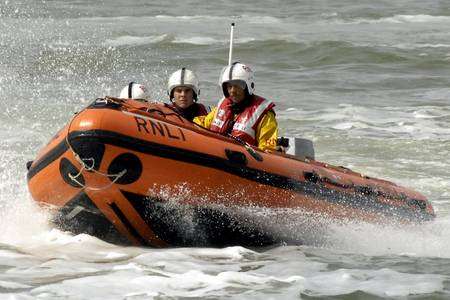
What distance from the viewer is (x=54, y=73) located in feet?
60.5

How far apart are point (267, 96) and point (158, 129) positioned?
927 centimetres

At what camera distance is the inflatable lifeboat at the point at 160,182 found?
6777mm

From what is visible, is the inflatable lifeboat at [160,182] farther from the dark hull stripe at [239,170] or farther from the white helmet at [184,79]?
the white helmet at [184,79]

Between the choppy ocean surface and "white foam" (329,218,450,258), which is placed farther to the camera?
"white foam" (329,218,450,258)

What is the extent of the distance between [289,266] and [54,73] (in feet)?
40.0

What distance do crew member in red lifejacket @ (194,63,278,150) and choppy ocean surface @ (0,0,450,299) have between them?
78cm

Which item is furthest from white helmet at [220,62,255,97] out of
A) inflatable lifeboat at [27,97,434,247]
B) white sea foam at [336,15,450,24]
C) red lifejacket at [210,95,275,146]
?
white sea foam at [336,15,450,24]

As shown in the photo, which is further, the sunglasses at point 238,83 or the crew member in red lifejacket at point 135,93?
the crew member in red lifejacket at point 135,93

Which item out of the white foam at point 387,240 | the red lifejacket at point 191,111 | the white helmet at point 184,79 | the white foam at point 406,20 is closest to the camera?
the white foam at point 387,240

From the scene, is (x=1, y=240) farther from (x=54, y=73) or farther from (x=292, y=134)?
(x=54, y=73)

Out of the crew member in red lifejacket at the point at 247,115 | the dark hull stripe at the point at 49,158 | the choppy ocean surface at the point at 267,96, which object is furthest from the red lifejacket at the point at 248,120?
the dark hull stripe at the point at 49,158

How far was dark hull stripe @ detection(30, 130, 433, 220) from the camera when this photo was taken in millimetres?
6715

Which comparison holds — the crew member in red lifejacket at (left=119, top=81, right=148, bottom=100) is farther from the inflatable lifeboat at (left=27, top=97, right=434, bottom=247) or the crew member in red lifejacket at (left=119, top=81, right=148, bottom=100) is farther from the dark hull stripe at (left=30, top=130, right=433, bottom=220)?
the dark hull stripe at (left=30, top=130, right=433, bottom=220)

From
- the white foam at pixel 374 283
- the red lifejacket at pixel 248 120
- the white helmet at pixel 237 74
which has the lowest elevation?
the white foam at pixel 374 283
